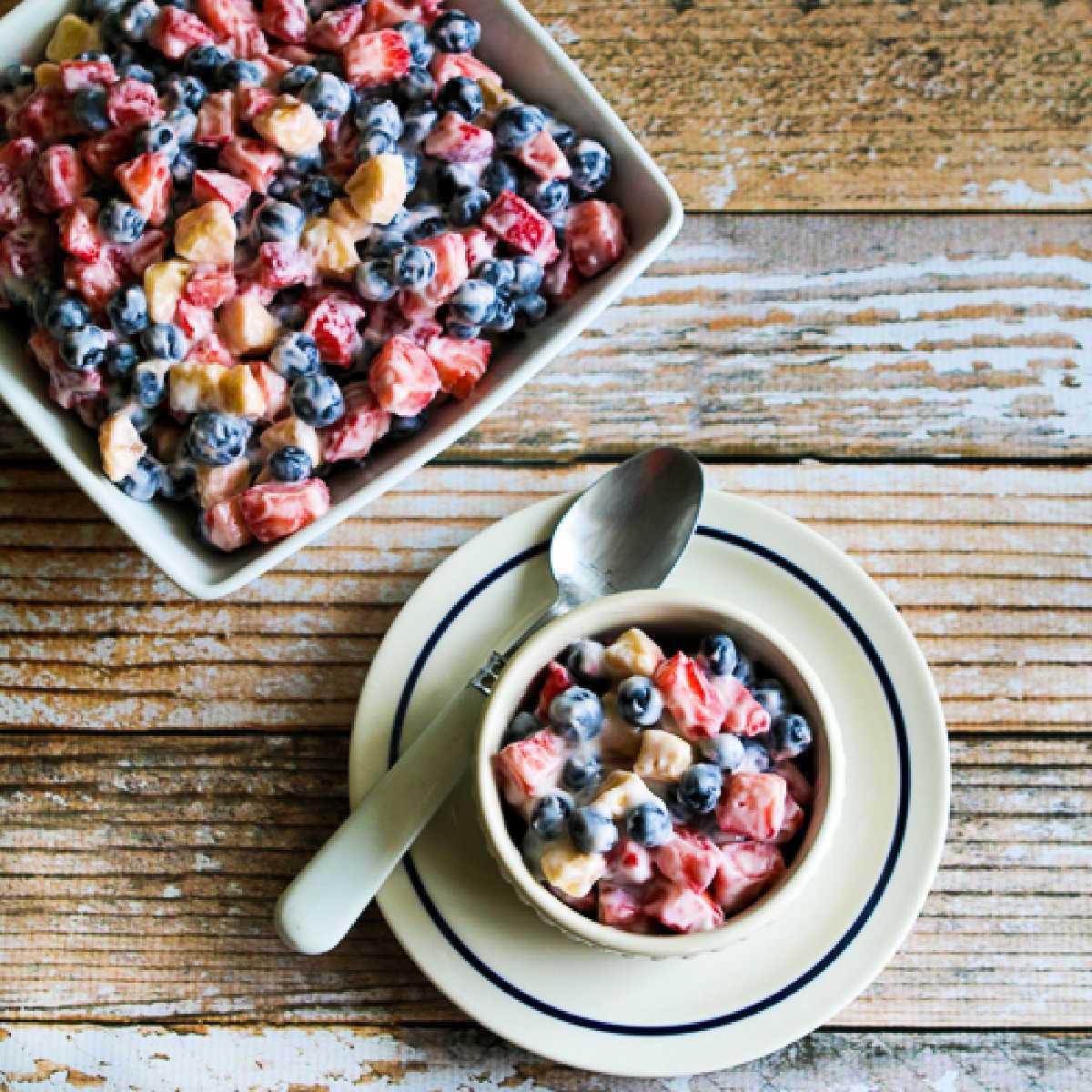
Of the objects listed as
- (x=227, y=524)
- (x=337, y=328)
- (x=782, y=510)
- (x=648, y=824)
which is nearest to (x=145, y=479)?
(x=227, y=524)

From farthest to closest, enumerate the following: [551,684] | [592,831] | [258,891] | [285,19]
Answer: [258,891]
[285,19]
[551,684]
[592,831]

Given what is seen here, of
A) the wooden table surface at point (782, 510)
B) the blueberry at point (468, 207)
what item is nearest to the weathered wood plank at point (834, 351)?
the wooden table surface at point (782, 510)

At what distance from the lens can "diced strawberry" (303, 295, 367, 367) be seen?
3.48 feet

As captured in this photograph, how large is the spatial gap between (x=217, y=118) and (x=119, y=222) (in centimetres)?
13

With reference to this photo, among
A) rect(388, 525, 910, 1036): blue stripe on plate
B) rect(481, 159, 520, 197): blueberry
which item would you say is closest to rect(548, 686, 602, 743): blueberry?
rect(388, 525, 910, 1036): blue stripe on plate

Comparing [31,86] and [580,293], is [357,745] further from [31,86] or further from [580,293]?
[31,86]

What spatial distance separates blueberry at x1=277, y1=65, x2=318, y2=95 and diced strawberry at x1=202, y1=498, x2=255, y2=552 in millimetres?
361

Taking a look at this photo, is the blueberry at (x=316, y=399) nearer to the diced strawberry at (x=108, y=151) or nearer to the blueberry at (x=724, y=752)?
the diced strawberry at (x=108, y=151)

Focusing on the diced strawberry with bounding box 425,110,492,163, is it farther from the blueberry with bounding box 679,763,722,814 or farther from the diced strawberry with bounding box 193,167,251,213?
the blueberry with bounding box 679,763,722,814

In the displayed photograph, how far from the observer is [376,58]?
1.09 meters

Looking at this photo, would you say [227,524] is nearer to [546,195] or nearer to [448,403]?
[448,403]

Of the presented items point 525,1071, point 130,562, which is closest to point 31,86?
point 130,562

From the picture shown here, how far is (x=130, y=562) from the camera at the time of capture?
4.25 ft

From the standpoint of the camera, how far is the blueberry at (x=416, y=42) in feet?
3.74
